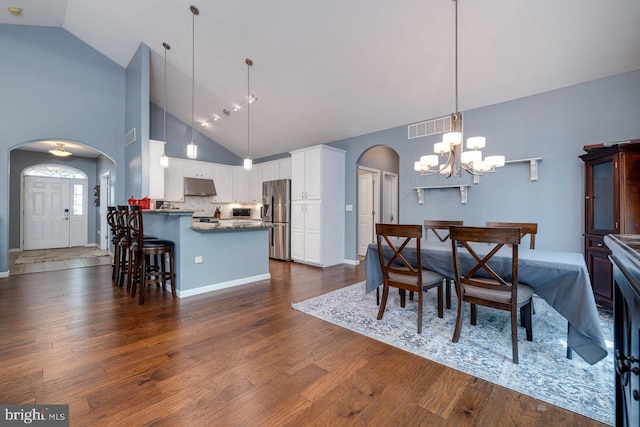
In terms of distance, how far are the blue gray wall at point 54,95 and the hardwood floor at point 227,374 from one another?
3.35m

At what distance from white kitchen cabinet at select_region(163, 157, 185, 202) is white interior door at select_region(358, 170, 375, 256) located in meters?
4.31

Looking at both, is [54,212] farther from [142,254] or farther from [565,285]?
[565,285]

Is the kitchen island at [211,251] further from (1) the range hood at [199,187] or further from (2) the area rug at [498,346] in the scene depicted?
(1) the range hood at [199,187]

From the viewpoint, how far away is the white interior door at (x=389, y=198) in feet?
22.6

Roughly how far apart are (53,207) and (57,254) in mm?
Result: 1808

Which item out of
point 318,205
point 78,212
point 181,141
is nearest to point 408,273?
point 318,205

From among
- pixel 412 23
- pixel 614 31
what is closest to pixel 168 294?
pixel 412 23

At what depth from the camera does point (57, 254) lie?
22.2ft

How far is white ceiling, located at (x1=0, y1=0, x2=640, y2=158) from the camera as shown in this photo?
283 cm

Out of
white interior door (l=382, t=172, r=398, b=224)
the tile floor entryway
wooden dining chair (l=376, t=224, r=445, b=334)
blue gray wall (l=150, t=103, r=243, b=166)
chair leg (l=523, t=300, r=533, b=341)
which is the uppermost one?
blue gray wall (l=150, t=103, r=243, b=166)

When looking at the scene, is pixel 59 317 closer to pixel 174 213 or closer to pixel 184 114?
pixel 174 213

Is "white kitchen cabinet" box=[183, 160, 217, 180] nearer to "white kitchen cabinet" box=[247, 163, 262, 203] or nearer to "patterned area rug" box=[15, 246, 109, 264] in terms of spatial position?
"white kitchen cabinet" box=[247, 163, 262, 203]

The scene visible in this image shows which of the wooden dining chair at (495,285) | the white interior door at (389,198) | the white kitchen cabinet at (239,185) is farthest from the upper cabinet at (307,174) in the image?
the wooden dining chair at (495,285)
